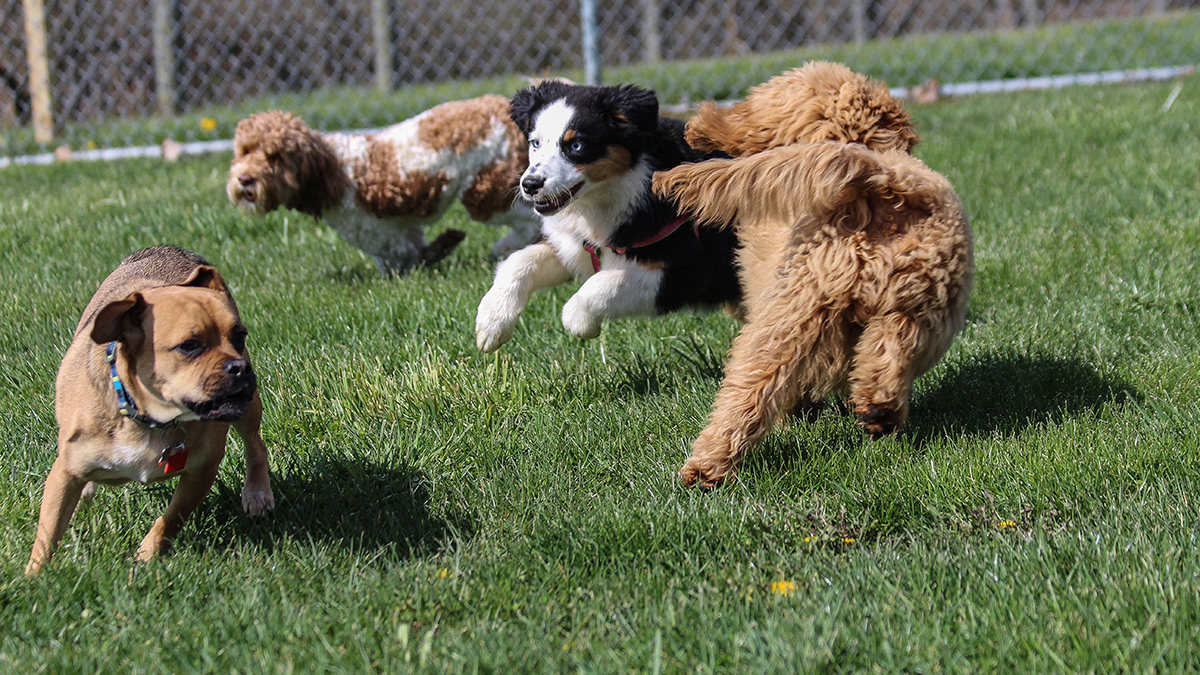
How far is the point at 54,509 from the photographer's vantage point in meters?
2.61

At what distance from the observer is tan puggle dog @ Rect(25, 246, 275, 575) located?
97.7 inches

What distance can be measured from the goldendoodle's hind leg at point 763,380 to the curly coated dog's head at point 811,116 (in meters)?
0.63

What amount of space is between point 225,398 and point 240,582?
46 centimetres

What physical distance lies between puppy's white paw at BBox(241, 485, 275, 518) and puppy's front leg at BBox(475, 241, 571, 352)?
0.91 m

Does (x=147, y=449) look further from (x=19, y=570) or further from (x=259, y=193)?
(x=259, y=193)

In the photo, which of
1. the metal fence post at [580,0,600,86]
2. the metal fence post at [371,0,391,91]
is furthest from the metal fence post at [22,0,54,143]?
the metal fence post at [580,0,600,86]

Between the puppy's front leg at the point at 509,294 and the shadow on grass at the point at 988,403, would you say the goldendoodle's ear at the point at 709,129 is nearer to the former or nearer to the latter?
the puppy's front leg at the point at 509,294

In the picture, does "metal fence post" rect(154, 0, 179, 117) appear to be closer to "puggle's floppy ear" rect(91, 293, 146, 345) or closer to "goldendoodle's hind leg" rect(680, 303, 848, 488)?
"puggle's floppy ear" rect(91, 293, 146, 345)

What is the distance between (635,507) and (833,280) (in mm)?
811

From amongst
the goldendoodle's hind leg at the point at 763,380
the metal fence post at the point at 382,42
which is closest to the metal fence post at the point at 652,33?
the metal fence post at the point at 382,42

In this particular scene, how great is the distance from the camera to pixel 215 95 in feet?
33.8

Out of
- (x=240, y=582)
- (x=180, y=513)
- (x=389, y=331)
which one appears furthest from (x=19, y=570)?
(x=389, y=331)

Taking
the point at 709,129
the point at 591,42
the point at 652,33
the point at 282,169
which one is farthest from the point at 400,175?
the point at 652,33

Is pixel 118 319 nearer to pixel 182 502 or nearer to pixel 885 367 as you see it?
pixel 182 502
